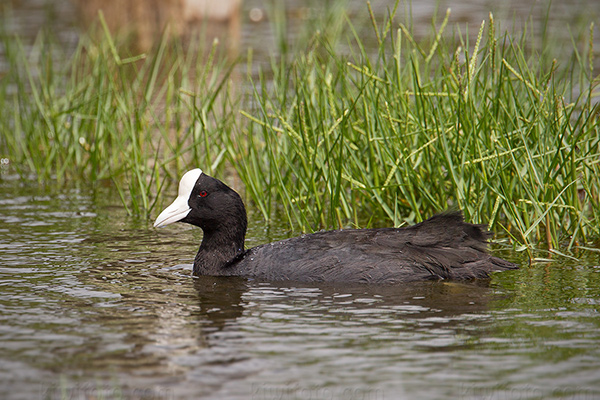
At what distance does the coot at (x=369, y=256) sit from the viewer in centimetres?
635

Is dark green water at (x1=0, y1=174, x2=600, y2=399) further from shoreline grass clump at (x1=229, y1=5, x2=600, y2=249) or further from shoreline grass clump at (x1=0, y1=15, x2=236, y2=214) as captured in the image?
shoreline grass clump at (x1=0, y1=15, x2=236, y2=214)

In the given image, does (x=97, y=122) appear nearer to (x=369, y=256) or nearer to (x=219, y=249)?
(x=219, y=249)

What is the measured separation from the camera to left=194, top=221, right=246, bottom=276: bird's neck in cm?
673

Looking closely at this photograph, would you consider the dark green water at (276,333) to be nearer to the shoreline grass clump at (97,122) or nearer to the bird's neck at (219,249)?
the bird's neck at (219,249)

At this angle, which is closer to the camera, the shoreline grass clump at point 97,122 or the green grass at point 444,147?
the green grass at point 444,147

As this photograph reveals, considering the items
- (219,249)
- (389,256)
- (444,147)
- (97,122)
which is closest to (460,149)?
(444,147)

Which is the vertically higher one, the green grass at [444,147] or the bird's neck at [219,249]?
the green grass at [444,147]

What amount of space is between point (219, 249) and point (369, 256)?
1.14m

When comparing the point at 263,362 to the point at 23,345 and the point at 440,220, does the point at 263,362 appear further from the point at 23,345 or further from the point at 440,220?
the point at 440,220

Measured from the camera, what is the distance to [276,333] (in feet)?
17.3

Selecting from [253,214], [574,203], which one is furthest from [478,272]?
[253,214]

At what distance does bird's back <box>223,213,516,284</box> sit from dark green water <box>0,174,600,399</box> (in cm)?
11

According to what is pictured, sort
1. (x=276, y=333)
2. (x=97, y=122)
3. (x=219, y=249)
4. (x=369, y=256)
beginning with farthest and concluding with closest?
(x=97, y=122), (x=219, y=249), (x=369, y=256), (x=276, y=333)

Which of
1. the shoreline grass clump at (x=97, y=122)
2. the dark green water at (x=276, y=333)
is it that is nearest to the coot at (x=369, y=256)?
the dark green water at (x=276, y=333)
